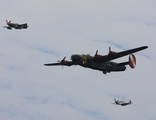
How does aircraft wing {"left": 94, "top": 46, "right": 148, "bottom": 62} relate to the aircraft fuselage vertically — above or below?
above

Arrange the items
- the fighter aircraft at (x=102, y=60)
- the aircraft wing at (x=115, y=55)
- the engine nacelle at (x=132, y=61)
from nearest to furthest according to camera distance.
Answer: the aircraft wing at (x=115, y=55), the fighter aircraft at (x=102, y=60), the engine nacelle at (x=132, y=61)

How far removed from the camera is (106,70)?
3241 inches

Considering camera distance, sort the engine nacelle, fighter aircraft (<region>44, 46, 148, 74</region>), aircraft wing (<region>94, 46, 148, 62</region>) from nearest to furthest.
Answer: aircraft wing (<region>94, 46, 148, 62</region>) → fighter aircraft (<region>44, 46, 148, 74</region>) → the engine nacelle

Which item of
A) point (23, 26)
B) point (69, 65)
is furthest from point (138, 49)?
point (23, 26)

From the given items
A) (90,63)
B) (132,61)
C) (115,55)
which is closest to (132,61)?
(132,61)

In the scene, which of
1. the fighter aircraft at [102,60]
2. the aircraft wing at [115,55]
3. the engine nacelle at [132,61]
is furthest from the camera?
the engine nacelle at [132,61]

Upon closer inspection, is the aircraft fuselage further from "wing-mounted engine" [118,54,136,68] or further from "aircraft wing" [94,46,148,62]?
"wing-mounted engine" [118,54,136,68]

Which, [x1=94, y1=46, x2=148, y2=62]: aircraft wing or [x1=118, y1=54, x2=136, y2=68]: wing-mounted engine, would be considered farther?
[x1=118, y1=54, x2=136, y2=68]: wing-mounted engine

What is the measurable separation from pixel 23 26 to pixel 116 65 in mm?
56280

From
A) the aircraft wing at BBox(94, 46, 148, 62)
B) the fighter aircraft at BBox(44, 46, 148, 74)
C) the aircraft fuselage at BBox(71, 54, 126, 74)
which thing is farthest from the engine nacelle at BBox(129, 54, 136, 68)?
the aircraft wing at BBox(94, 46, 148, 62)

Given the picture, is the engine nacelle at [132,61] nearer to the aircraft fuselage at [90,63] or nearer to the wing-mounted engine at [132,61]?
the wing-mounted engine at [132,61]

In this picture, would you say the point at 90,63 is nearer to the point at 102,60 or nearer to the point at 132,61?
the point at 102,60

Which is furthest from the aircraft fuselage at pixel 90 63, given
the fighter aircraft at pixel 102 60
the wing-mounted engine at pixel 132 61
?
the wing-mounted engine at pixel 132 61

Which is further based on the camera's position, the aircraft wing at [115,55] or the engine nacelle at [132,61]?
the engine nacelle at [132,61]
